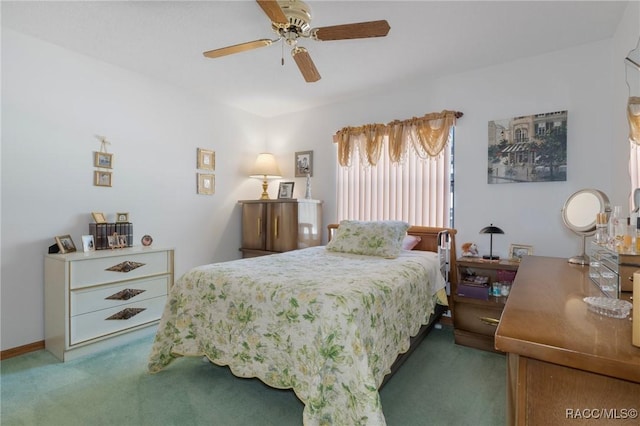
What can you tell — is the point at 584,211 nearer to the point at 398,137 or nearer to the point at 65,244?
the point at 398,137

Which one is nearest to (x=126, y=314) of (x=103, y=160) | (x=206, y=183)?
(x=103, y=160)

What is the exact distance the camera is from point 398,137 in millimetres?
3451

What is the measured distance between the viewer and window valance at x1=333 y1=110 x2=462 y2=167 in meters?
3.20

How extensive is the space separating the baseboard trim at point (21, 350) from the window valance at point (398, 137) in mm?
3358

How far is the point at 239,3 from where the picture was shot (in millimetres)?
2064

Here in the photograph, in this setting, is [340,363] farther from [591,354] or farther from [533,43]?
[533,43]

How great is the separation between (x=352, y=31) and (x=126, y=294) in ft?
8.93

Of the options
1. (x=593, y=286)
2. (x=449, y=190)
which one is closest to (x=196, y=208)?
(x=449, y=190)

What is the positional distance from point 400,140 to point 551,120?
135 cm

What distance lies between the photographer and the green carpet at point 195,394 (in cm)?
171

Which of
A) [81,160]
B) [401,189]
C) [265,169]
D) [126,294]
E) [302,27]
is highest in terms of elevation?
[302,27]

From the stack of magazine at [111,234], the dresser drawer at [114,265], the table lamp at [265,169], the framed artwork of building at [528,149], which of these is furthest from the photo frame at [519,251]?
the stack of magazine at [111,234]

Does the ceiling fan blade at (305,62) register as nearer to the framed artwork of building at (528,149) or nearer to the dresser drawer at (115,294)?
the framed artwork of building at (528,149)

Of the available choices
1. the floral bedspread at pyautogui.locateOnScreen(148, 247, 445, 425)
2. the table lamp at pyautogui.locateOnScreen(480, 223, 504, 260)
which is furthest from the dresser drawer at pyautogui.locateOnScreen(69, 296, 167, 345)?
the table lamp at pyautogui.locateOnScreen(480, 223, 504, 260)
